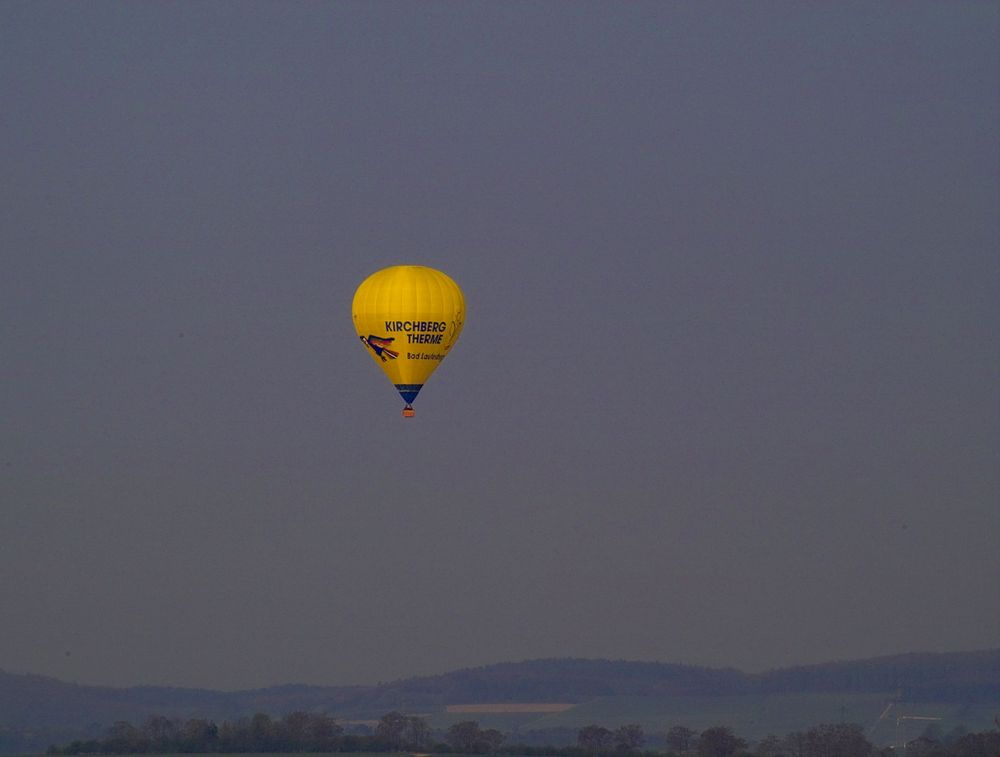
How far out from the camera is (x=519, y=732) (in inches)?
4958

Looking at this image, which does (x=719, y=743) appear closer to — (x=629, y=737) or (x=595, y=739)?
(x=629, y=737)

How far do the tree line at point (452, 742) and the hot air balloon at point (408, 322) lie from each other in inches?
1317

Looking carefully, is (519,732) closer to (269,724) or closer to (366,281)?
(269,724)

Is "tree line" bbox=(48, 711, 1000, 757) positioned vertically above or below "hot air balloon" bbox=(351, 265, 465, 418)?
below

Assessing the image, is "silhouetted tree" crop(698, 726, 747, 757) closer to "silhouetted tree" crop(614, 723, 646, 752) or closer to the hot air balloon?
"silhouetted tree" crop(614, 723, 646, 752)

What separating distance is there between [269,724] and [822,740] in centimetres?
4135

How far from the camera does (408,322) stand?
62.9 metres

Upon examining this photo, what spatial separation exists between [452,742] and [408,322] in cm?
4373

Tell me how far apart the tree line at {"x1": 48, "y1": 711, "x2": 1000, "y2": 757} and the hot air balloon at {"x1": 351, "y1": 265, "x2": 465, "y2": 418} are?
33440mm

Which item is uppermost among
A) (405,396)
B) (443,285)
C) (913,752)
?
(443,285)

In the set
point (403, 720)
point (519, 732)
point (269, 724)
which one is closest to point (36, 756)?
point (269, 724)

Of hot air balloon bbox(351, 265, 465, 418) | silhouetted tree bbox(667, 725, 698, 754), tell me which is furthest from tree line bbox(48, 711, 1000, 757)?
hot air balloon bbox(351, 265, 465, 418)

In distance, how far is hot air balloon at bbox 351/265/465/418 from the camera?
62.9 metres

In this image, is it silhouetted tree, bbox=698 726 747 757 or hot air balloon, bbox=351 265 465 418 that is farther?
silhouetted tree, bbox=698 726 747 757
